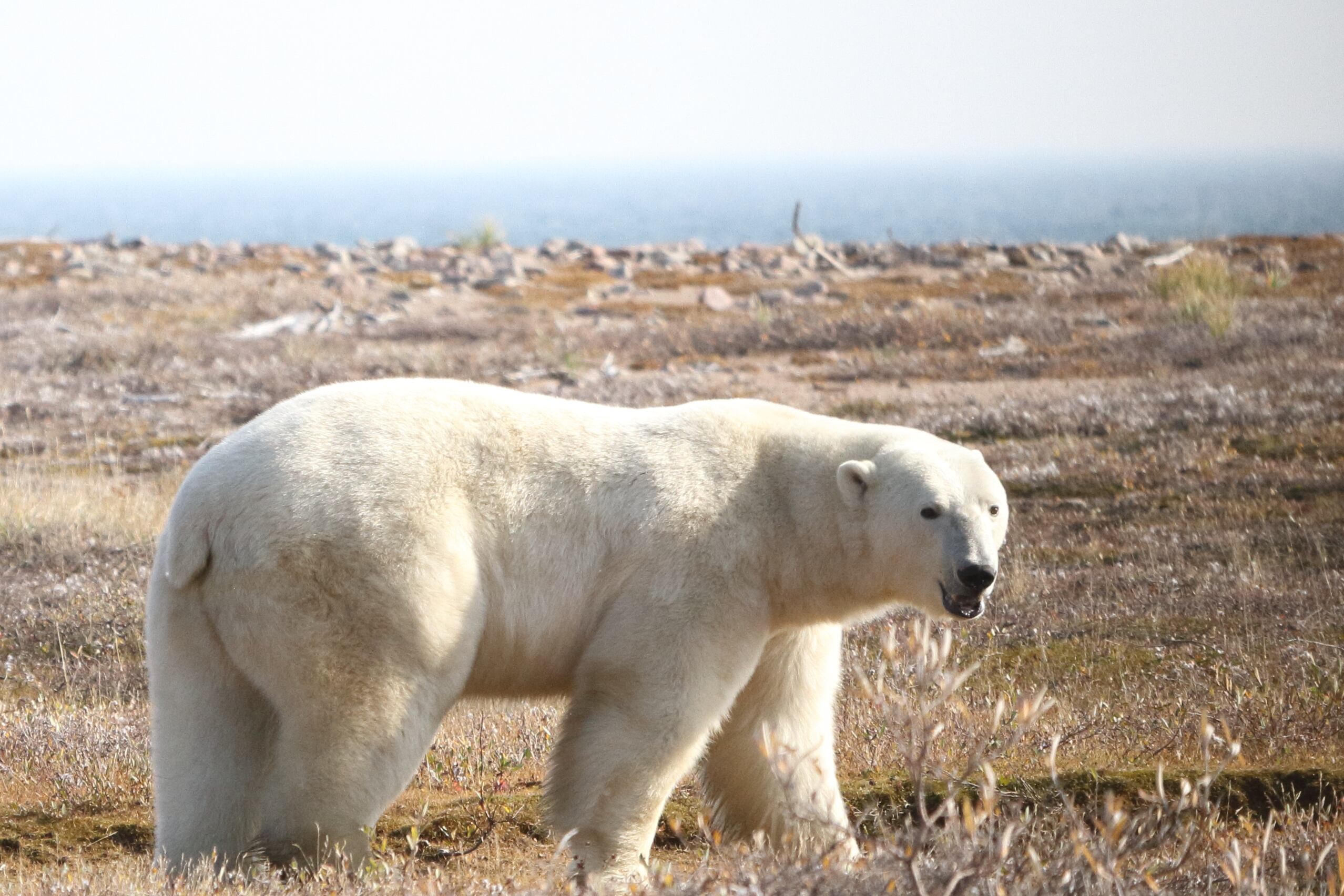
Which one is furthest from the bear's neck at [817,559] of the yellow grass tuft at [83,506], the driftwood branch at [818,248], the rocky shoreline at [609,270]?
the driftwood branch at [818,248]

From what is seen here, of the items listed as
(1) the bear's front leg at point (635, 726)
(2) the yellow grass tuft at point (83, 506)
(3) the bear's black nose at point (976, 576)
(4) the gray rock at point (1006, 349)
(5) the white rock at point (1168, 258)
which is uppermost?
(5) the white rock at point (1168, 258)

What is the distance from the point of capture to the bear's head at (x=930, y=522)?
4.28 metres

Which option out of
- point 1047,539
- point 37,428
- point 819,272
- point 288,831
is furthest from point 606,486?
A: point 819,272

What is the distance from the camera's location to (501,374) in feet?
54.4

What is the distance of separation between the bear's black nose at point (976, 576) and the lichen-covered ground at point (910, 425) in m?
Result: 0.56

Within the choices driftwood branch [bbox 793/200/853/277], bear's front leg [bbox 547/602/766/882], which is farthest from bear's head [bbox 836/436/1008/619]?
driftwood branch [bbox 793/200/853/277]

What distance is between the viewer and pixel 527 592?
435 centimetres

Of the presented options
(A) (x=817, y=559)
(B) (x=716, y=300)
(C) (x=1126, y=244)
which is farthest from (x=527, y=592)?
A: (C) (x=1126, y=244)

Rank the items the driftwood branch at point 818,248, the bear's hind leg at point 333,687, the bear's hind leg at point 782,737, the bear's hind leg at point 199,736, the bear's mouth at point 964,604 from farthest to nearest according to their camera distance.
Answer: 1. the driftwood branch at point 818,248
2. the bear's hind leg at point 782,737
3. the bear's mouth at point 964,604
4. the bear's hind leg at point 199,736
5. the bear's hind leg at point 333,687

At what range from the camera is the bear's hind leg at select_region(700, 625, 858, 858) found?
4742 millimetres

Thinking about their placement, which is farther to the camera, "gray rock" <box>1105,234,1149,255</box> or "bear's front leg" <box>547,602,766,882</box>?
"gray rock" <box>1105,234,1149,255</box>

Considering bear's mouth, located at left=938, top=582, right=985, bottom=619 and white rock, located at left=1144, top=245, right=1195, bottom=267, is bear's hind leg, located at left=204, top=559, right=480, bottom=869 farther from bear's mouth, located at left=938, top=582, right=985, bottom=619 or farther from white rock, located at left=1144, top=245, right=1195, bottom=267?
white rock, located at left=1144, top=245, right=1195, bottom=267

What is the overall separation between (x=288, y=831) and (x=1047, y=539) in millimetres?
6683

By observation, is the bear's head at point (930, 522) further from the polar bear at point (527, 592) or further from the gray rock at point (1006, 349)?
the gray rock at point (1006, 349)
